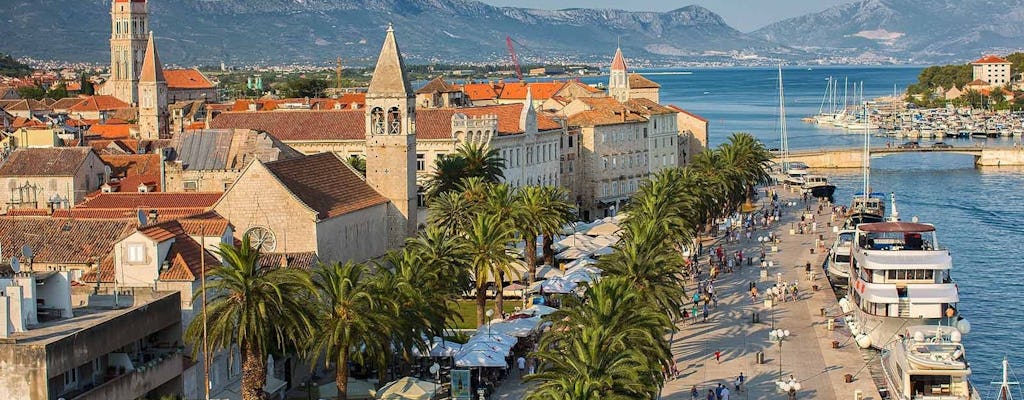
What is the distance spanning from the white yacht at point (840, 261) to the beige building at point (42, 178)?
137ft

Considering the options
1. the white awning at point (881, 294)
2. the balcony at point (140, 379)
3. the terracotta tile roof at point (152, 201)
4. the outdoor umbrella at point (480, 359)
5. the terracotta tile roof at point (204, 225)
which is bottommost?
the outdoor umbrella at point (480, 359)

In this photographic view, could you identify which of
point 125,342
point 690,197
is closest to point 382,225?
point 690,197

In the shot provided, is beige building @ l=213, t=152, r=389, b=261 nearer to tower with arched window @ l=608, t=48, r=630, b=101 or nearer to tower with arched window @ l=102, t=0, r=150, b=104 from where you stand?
tower with arched window @ l=608, t=48, r=630, b=101

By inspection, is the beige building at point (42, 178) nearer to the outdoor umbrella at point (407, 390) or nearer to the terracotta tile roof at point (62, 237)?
the terracotta tile roof at point (62, 237)

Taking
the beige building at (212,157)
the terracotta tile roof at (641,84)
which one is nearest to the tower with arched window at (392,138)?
the beige building at (212,157)

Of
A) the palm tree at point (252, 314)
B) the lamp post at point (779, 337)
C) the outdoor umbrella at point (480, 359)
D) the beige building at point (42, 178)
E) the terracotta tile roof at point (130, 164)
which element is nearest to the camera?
the palm tree at point (252, 314)

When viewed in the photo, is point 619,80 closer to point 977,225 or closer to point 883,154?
point 977,225

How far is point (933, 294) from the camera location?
63188 millimetres

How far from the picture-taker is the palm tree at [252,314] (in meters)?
42.3

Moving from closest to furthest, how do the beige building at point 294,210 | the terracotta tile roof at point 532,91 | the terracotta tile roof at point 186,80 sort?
the beige building at point 294,210 → the terracotta tile roof at point 532,91 → the terracotta tile roof at point 186,80

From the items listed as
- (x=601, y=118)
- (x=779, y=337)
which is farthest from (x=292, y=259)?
(x=601, y=118)

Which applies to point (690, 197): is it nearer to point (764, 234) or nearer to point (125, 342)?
point (764, 234)

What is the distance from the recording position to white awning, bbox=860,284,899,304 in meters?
63.7

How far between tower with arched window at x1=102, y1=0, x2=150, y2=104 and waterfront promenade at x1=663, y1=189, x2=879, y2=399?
384 ft
